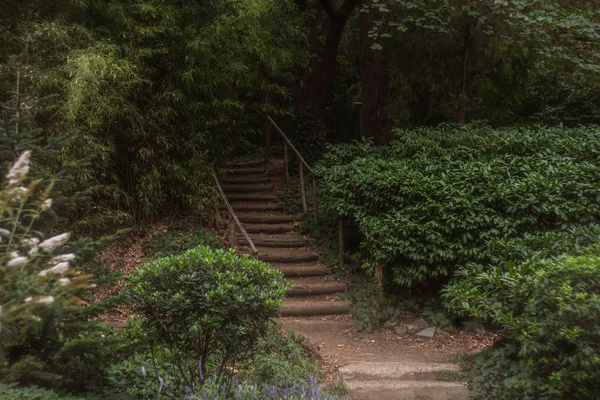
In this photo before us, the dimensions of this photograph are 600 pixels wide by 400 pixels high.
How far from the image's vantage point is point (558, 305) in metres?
4.18

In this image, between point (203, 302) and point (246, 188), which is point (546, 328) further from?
point (246, 188)

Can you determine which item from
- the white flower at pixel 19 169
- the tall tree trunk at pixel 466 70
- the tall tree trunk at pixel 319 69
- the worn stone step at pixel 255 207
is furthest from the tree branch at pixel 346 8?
the white flower at pixel 19 169

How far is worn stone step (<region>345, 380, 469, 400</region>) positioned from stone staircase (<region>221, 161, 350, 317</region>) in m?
2.43

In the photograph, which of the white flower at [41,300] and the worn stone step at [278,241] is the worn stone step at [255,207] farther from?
the white flower at [41,300]

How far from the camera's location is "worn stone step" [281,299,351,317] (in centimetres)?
804

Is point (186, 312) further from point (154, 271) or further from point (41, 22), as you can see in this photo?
point (41, 22)

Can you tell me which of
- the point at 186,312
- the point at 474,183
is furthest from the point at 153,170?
the point at 186,312

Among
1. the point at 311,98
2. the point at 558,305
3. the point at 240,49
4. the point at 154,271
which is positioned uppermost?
the point at 240,49

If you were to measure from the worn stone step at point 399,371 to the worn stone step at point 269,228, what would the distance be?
4.62 meters

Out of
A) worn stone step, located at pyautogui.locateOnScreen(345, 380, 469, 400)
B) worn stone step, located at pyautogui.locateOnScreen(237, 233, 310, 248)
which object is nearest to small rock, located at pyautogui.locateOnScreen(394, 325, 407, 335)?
worn stone step, located at pyautogui.locateOnScreen(345, 380, 469, 400)

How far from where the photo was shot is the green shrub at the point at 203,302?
4043mm

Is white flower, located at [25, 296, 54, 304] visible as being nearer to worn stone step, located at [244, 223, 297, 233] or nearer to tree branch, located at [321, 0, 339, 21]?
worn stone step, located at [244, 223, 297, 233]

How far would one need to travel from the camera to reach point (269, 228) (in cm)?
1060

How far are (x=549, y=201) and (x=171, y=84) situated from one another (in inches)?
223
